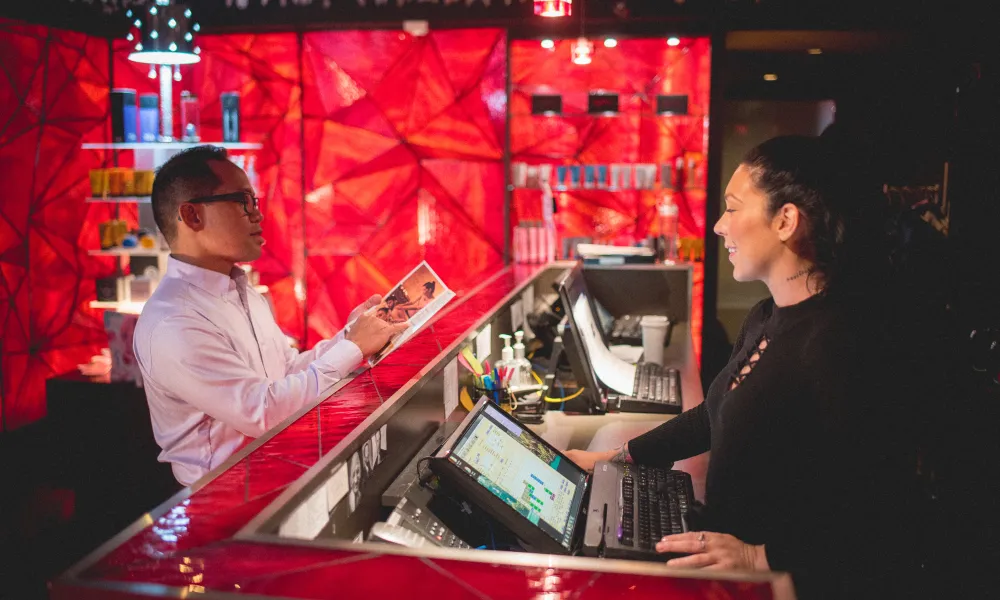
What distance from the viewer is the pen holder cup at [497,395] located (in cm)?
242

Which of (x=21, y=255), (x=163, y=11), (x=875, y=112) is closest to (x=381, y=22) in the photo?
(x=163, y=11)

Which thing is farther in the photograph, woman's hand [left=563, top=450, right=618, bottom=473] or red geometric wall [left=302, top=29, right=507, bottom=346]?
red geometric wall [left=302, top=29, right=507, bottom=346]

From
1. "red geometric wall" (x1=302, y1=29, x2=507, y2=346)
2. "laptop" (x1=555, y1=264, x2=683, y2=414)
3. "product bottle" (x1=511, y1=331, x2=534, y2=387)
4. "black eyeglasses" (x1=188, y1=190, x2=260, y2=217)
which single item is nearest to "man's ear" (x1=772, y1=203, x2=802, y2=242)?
"laptop" (x1=555, y1=264, x2=683, y2=414)

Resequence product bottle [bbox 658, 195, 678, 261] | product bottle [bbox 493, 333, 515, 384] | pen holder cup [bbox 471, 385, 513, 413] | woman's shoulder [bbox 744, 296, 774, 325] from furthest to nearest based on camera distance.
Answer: product bottle [bbox 658, 195, 678, 261] < product bottle [bbox 493, 333, 515, 384] < pen holder cup [bbox 471, 385, 513, 413] < woman's shoulder [bbox 744, 296, 774, 325]

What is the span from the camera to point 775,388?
54.5 inches

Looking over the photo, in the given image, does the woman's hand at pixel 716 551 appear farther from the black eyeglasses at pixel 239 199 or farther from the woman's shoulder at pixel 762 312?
the black eyeglasses at pixel 239 199

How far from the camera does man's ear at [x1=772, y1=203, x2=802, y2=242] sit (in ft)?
4.75

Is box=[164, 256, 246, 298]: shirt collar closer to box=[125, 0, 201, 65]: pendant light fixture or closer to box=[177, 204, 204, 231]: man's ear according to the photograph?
box=[177, 204, 204, 231]: man's ear

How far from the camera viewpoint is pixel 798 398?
4.48 ft

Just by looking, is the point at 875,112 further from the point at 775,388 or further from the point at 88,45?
the point at 88,45

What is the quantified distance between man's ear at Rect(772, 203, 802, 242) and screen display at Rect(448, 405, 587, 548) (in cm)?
67

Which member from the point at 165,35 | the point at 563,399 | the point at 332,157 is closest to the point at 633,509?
the point at 563,399

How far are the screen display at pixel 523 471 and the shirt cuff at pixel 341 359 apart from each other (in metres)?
0.49

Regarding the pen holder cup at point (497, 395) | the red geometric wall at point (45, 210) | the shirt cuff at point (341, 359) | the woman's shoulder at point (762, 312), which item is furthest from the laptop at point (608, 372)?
the red geometric wall at point (45, 210)
